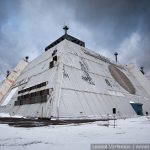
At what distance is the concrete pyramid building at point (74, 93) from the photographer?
25.2m

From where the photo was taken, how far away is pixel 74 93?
88.3 feet

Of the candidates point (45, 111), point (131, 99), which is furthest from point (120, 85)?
point (45, 111)

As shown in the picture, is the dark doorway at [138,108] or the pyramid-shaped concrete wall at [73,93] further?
the dark doorway at [138,108]

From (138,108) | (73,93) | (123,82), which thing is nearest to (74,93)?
(73,93)

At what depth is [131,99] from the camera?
38.8 m

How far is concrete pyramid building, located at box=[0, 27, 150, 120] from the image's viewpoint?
25.2m

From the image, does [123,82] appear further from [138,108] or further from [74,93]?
[74,93]

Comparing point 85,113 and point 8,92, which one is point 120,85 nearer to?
point 85,113

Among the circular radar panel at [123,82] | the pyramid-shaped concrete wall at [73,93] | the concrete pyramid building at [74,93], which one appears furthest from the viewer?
the circular radar panel at [123,82]

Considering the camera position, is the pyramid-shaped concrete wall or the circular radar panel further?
the circular radar panel

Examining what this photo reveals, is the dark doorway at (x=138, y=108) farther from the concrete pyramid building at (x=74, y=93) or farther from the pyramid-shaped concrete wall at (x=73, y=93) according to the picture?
the pyramid-shaped concrete wall at (x=73, y=93)

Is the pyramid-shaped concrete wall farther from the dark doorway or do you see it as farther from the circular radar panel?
the dark doorway

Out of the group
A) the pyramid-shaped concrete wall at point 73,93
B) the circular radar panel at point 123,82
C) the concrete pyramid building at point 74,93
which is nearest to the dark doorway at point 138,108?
the concrete pyramid building at point 74,93

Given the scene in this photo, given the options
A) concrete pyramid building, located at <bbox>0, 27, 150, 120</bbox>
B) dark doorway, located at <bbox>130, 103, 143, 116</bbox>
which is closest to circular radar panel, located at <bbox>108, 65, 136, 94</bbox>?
concrete pyramid building, located at <bbox>0, 27, 150, 120</bbox>
